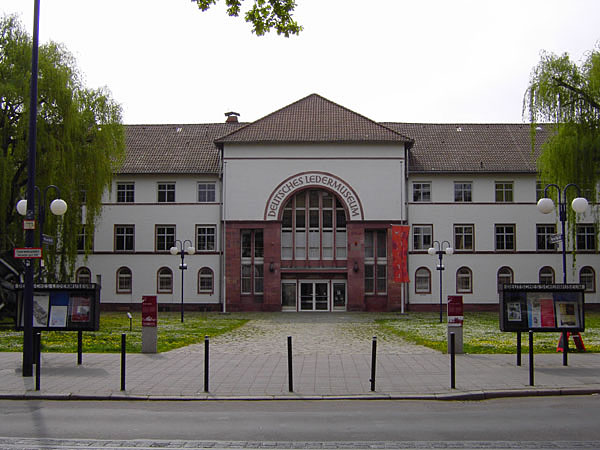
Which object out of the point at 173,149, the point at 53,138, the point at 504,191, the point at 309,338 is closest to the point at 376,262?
the point at 504,191

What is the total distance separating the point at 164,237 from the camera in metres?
47.4

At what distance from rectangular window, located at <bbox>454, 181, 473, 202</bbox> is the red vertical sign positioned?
3199 cm

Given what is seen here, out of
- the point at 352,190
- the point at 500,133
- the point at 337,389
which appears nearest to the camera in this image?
the point at 337,389

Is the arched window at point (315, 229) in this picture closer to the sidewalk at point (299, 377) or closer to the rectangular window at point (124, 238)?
the rectangular window at point (124, 238)

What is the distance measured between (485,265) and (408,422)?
38.2 metres

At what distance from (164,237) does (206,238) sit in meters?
2.89

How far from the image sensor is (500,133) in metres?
52.0

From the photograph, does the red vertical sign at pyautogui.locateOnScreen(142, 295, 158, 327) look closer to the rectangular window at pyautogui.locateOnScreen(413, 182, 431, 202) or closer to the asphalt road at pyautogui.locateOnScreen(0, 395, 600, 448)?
the asphalt road at pyautogui.locateOnScreen(0, 395, 600, 448)

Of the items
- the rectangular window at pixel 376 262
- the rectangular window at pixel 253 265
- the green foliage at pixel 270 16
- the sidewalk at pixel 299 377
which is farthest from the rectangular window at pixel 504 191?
the green foliage at pixel 270 16

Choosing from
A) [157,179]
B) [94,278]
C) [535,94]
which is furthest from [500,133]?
[94,278]

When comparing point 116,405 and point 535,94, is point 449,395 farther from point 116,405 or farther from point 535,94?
point 535,94

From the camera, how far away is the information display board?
17.2 metres

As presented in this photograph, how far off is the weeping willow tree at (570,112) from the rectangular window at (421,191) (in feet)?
50.5

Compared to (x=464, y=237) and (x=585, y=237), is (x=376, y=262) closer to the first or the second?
(x=464, y=237)
